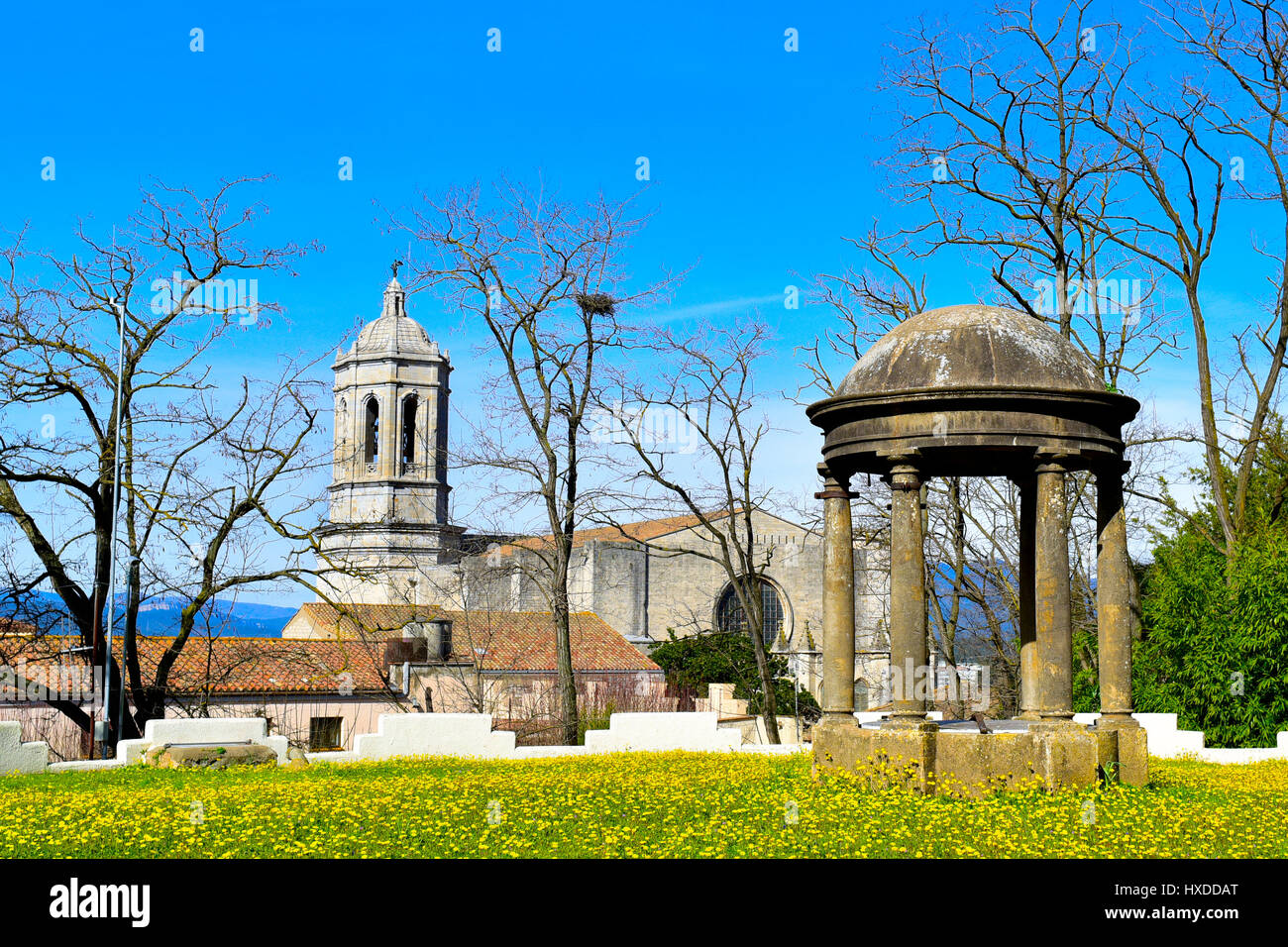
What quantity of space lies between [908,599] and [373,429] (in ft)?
158

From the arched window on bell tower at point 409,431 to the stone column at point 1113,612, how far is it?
4683 cm

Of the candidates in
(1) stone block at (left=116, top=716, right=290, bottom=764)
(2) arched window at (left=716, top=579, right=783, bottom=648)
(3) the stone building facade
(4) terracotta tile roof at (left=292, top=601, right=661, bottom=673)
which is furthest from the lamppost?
(2) arched window at (left=716, top=579, right=783, bottom=648)

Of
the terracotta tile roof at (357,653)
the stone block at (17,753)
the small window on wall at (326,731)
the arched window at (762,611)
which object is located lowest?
the small window on wall at (326,731)

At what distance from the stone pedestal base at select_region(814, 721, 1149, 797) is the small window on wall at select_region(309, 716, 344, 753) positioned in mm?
25405

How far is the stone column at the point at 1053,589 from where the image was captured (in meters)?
13.0

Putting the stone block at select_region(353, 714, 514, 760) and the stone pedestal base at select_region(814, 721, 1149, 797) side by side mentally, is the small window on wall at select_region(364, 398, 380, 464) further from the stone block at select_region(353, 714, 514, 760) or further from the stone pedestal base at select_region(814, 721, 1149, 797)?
the stone pedestal base at select_region(814, 721, 1149, 797)

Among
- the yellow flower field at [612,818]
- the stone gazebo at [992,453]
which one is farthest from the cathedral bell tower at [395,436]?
the stone gazebo at [992,453]

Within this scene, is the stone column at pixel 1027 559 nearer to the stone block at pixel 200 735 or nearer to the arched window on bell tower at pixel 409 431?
the stone block at pixel 200 735

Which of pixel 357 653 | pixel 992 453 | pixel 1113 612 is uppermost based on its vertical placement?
pixel 992 453

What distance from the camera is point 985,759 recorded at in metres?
12.8

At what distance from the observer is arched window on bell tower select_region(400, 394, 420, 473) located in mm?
58250

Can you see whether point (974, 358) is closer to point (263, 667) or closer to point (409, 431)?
point (263, 667)

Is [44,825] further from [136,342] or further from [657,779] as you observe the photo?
[136,342]

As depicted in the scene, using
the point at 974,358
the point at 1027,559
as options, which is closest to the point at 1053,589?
the point at 1027,559
